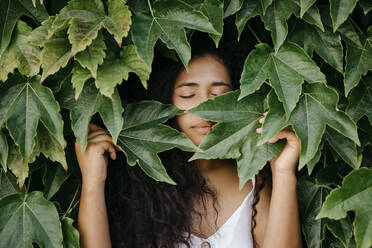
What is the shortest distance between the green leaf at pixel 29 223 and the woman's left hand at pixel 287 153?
685 mm

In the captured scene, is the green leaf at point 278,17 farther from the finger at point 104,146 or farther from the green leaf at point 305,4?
the finger at point 104,146

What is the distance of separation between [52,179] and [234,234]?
70 centimetres

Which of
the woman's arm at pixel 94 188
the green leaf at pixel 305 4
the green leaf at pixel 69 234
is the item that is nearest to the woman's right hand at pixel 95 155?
the woman's arm at pixel 94 188

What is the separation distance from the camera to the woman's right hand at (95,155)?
1482 mm

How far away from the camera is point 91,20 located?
126cm

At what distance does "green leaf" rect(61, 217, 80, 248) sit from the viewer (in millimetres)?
1465

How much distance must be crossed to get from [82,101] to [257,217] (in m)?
0.86

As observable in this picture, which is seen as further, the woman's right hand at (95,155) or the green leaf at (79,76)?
the woman's right hand at (95,155)

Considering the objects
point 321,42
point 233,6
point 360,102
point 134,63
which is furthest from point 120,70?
point 360,102

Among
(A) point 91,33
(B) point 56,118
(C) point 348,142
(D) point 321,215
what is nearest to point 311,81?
(C) point 348,142

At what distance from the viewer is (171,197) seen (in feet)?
5.72

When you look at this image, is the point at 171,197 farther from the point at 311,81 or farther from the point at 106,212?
the point at 311,81

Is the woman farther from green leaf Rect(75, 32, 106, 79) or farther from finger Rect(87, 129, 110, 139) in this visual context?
green leaf Rect(75, 32, 106, 79)

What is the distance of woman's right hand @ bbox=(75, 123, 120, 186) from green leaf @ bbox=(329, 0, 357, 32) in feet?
2.42
